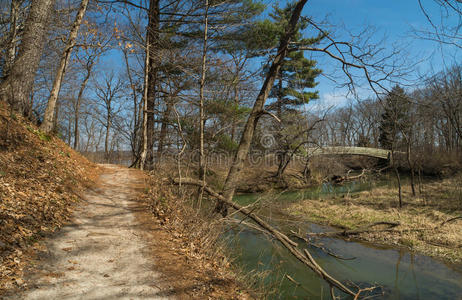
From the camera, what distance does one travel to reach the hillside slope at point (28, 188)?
123 inches

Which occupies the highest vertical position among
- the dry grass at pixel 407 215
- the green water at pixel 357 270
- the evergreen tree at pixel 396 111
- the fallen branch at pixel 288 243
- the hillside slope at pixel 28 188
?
the evergreen tree at pixel 396 111

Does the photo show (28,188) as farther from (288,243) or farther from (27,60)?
(27,60)

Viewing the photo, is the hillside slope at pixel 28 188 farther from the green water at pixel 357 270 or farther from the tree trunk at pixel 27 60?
the green water at pixel 357 270

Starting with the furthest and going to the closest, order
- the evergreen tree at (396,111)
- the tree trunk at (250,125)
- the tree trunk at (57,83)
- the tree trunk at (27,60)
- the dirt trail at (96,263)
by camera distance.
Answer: the tree trunk at (57,83) → the tree trunk at (27,60) → the tree trunk at (250,125) → the evergreen tree at (396,111) → the dirt trail at (96,263)

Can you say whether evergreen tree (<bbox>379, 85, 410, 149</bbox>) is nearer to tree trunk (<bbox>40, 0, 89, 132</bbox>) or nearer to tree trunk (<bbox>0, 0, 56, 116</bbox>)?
tree trunk (<bbox>40, 0, 89, 132</bbox>)

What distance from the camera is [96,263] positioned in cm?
342

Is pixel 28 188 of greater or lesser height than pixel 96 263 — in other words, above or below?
above

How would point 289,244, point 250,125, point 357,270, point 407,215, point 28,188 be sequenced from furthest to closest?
point 407,215 < point 357,270 < point 250,125 < point 289,244 < point 28,188

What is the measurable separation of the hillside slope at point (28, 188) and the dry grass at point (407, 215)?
9.21 metres

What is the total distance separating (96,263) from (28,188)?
94.1 inches

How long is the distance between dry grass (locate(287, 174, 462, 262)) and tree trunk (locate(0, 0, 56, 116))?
11285 millimetres

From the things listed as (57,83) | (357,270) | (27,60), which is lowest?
(357,270)

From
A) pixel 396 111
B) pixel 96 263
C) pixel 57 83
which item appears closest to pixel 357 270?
pixel 396 111

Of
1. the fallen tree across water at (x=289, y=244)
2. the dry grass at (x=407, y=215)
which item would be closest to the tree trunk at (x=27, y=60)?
the fallen tree across water at (x=289, y=244)
